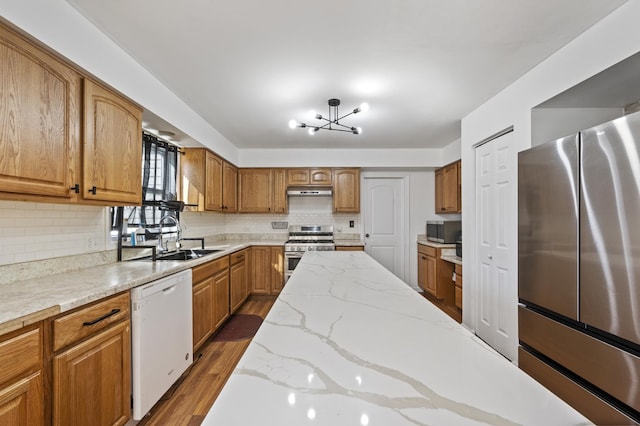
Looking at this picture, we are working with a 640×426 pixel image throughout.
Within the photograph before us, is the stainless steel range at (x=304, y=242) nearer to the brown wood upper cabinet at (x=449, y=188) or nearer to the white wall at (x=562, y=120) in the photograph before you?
the brown wood upper cabinet at (x=449, y=188)

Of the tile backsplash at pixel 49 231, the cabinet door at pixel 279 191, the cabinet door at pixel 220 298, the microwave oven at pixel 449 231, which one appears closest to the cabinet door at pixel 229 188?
the cabinet door at pixel 279 191

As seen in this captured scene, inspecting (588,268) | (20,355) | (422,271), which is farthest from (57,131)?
(422,271)

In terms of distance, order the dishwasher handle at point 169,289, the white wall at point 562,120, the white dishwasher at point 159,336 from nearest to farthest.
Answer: the white dishwasher at point 159,336 → the dishwasher handle at point 169,289 → the white wall at point 562,120

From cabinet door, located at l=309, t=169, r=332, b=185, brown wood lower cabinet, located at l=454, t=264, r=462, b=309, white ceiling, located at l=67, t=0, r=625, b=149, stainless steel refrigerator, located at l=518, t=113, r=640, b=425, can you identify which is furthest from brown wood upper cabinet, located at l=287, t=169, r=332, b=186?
stainless steel refrigerator, located at l=518, t=113, r=640, b=425

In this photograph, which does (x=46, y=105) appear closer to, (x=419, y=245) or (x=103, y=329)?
(x=103, y=329)

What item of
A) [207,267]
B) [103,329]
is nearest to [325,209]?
[207,267]

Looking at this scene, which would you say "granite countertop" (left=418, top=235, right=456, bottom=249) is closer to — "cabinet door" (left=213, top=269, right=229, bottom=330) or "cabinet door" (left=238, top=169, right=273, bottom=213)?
"cabinet door" (left=238, top=169, right=273, bottom=213)

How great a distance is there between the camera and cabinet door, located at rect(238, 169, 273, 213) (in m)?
4.63

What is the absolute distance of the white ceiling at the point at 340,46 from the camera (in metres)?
1.55

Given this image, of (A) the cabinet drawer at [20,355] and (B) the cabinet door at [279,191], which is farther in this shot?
(B) the cabinet door at [279,191]

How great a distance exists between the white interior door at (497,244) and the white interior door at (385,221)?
6.91 ft

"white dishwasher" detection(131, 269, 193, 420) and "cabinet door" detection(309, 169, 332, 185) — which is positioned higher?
"cabinet door" detection(309, 169, 332, 185)

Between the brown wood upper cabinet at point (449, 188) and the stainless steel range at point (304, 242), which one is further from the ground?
the brown wood upper cabinet at point (449, 188)

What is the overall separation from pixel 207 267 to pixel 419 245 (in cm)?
350
